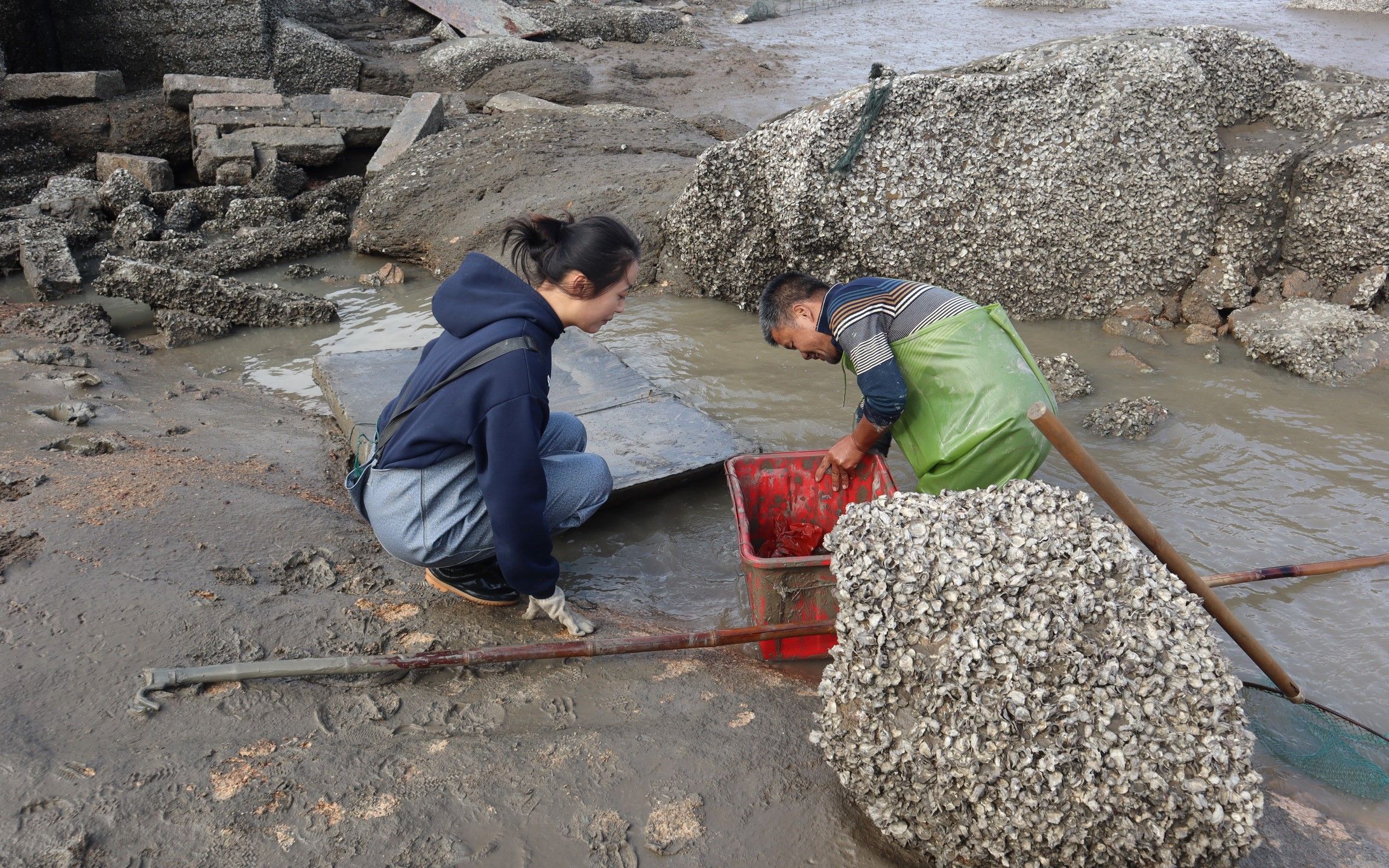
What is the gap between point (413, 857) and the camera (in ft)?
6.74

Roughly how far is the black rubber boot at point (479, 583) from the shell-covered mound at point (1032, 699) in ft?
4.32

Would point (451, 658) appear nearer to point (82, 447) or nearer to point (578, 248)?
point (578, 248)

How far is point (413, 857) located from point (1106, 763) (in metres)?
1.51

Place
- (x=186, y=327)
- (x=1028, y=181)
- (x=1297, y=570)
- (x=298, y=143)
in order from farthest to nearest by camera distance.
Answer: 1. (x=298, y=143)
2. (x=186, y=327)
3. (x=1028, y=181)
4. (x=1297, y=570)

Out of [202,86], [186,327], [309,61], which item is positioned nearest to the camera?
[186,327]

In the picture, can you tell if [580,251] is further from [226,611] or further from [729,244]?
[729,244]

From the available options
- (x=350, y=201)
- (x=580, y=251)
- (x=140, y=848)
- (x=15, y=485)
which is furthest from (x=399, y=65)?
(x=140, y=848)

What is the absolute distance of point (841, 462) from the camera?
3.28 meters

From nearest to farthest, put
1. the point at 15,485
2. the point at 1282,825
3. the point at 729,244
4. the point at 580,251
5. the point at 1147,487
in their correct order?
the point at 1282,825 < the point at 580,251 < the point at 15,485 < the point at 1147,487 < the point at 729,244

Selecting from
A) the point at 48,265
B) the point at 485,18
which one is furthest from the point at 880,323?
the point at 485,18

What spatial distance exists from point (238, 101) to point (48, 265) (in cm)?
360

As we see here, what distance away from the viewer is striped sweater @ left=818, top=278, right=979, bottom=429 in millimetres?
3018

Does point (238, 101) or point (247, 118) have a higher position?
point (238, 101)

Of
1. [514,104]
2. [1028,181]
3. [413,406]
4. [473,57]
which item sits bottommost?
[514,104]
